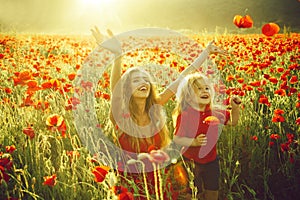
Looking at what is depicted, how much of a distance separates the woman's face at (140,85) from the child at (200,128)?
9.9 inches

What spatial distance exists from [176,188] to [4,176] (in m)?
1.15

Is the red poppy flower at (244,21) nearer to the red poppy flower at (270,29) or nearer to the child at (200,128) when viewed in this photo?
the red poppy flower at (270,29)

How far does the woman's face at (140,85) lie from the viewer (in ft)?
7.43

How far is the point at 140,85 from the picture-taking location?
225cm

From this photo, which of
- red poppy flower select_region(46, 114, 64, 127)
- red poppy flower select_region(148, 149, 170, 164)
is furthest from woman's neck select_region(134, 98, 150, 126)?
red poppy flower select_region(148, 149, 170, 164)

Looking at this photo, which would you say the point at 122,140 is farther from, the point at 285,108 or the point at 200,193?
the point at 285,108

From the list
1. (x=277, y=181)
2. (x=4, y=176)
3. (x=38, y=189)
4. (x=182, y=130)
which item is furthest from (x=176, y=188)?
(x=4, y=176)

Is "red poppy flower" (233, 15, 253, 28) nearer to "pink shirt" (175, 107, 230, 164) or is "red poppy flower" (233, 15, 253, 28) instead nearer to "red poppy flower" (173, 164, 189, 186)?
"pink shirt" (175, 107, 230, 164)

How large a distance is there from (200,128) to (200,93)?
0.24 metres

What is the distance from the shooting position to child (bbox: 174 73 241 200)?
2.14 metres

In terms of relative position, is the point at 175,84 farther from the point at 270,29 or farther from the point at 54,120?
the point at 54,120

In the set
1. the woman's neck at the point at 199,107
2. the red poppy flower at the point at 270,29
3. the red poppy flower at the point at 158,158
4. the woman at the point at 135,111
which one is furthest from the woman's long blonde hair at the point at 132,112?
the red poppy flower at the point at 158,158

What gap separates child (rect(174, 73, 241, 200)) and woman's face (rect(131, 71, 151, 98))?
25 centimetres

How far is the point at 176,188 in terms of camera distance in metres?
2.18
